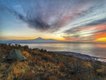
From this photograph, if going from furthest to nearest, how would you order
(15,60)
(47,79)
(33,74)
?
(15,60) < (33,74) < (47,79)

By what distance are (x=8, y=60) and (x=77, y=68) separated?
5332mm

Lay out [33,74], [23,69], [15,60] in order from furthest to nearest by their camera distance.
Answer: [15,60], [23,69], [33,74]

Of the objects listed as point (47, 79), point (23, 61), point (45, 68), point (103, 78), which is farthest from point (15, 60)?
point (103, 78)

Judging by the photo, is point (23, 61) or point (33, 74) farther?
point (23, 61)

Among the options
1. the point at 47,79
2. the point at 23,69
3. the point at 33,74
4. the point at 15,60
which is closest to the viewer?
the point at 47,79

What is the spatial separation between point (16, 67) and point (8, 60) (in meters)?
1.84

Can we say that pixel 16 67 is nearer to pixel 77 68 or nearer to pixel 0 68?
pixel 0 68

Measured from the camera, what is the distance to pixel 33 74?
14.2 metres

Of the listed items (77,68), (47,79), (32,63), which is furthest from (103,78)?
(32,63)

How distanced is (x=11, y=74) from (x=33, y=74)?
145cm

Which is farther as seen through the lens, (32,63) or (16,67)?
(32,63)

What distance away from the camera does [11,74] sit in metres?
13.7

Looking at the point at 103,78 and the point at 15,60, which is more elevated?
the point at 15,60

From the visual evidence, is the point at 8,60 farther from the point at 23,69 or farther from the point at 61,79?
the point at 61,79
